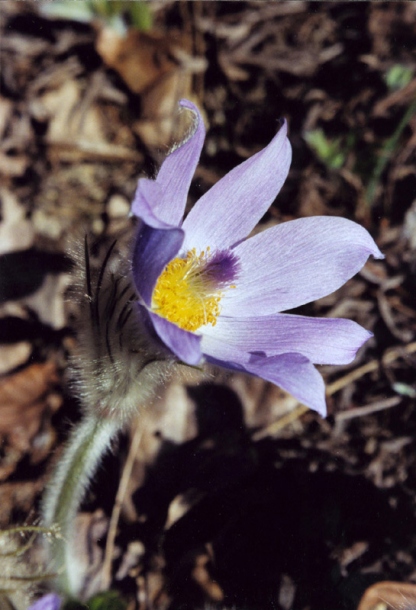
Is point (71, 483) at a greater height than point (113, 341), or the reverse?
point (113, 341)

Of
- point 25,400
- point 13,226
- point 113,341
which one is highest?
point 113,341

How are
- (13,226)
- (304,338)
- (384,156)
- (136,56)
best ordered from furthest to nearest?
1. (136,56)
2. (384,156)
3. (13,226)
4. (304,338)

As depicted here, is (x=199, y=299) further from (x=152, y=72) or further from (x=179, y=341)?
(x=152, y=72)

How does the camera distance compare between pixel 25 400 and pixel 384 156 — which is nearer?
pixel 25 400

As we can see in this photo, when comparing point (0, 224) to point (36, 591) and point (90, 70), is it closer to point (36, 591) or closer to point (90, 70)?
Result: point (90, 70)

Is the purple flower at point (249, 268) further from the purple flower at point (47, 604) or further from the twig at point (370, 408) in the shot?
the twig at point (370, 408)

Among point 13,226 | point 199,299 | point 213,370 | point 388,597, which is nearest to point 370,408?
point 388,597

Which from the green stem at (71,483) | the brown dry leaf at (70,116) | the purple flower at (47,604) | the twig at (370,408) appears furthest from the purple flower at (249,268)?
the brown dry leaf at (70,116)
